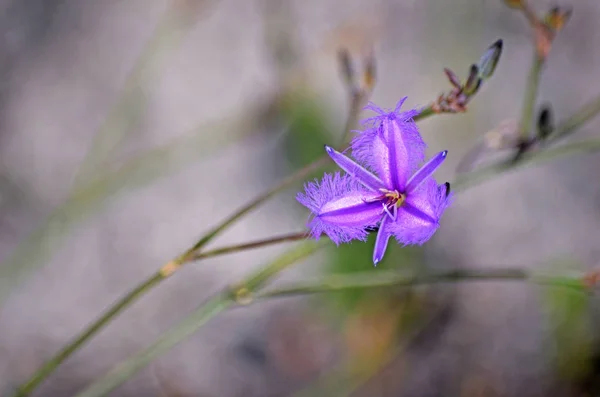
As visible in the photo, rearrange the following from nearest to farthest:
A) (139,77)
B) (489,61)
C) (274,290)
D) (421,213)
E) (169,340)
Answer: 1. (421,213)
2. (489,61)
3. (274,290)
4. (169,340)
5. (139,77)

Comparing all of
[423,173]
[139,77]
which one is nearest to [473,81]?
[423,173]

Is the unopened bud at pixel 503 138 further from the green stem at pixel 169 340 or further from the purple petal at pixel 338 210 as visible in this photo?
the green stem at pixel 169 340

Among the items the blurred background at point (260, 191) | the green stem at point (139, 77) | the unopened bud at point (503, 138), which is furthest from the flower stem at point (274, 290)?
→ the green stem at point (139, 77)

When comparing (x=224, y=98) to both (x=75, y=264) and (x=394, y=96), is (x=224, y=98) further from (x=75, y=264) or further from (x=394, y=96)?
(x=75, y=264)

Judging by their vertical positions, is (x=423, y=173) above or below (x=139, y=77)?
below

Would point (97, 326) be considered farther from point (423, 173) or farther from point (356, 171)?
point (423, 173)

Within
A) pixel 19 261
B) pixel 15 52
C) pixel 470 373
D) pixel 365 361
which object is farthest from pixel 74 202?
pixel 470 373

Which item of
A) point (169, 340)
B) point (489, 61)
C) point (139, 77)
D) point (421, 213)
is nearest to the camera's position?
point (421, 213)
